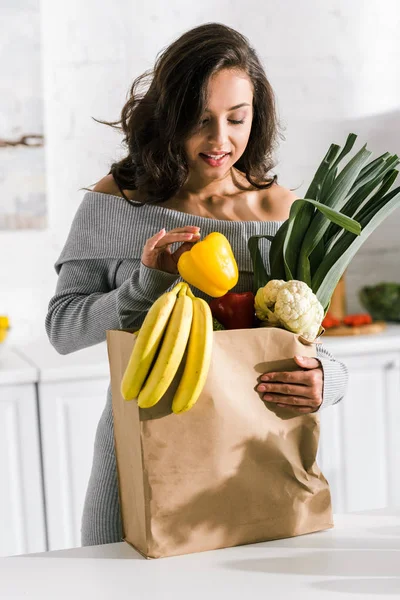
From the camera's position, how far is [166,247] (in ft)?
3.90

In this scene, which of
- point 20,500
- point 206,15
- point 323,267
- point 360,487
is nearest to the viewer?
point 323,267

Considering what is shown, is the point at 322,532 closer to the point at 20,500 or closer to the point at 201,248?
the point at 201,248

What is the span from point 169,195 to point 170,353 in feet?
1.82

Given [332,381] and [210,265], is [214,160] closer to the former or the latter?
[210,265]

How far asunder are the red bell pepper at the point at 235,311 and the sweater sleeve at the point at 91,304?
13cm

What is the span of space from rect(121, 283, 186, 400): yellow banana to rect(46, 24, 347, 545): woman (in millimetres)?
229

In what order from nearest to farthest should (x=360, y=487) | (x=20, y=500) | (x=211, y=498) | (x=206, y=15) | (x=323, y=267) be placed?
(x=211, y=498) → (x=323, y=267) → (x=20, y=500) → (x=360, y=487) → (x=206, y=15)

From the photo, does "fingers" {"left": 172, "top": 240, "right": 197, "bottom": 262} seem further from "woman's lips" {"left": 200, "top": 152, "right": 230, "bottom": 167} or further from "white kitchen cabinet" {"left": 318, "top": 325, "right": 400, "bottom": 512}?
"white kitchen cabinet" {"left": 318, "top": 325, "right": 400, "bottom": 512}

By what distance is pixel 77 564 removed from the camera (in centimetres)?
108

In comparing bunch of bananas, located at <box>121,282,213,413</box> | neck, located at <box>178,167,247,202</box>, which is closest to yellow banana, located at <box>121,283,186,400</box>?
bunch of bananas, located at <box>121,282,213,413</box>

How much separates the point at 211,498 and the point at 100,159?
2002 mm

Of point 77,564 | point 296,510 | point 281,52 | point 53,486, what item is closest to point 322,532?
point 296,510

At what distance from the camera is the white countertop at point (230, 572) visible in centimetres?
98

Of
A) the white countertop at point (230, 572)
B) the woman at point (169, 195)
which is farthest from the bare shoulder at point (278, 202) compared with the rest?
the white countertop at point (230, 572)
